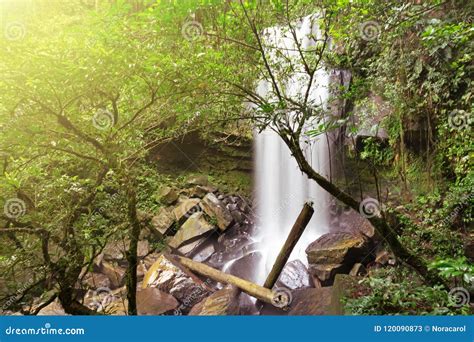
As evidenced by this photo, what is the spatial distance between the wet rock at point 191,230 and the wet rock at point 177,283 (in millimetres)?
1128

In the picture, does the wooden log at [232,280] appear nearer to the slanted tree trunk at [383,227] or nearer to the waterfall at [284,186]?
the waterfall at [284,186]

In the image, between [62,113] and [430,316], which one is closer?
[430,316]

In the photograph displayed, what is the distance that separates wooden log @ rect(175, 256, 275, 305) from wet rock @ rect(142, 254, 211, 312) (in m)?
0.25

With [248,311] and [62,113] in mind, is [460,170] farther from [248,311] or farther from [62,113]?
[62,113]

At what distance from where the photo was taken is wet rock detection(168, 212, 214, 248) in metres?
8.02

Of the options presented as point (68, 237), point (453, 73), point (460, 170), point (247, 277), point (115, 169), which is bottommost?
point (247, 277)

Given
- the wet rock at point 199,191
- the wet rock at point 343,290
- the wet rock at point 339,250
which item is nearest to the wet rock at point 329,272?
the wet rock at point 339,250

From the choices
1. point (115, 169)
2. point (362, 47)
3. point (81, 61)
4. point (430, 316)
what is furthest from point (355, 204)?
point (362, 47)

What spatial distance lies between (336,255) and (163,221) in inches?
184

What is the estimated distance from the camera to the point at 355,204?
12.1 feet

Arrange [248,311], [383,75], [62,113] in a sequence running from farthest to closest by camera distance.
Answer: [383,75]
[248,311]
[62,113]

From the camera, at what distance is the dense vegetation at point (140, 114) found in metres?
2.65

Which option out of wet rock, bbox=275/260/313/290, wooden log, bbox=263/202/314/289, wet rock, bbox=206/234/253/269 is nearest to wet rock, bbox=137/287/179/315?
wet rock, bbox=206/234/253/269

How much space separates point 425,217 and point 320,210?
334 cm
